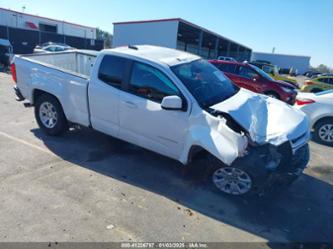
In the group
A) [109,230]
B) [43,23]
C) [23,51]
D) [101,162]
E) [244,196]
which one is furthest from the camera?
[43,23]

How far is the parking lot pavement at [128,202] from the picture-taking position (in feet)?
10.0

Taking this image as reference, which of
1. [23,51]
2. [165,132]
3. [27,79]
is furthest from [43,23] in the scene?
[165,132]

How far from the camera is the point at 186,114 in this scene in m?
3.87

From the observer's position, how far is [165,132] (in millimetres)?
4102

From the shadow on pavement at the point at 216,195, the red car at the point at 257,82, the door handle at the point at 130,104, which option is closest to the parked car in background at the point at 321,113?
the shadow on pavement at the point at 216,195

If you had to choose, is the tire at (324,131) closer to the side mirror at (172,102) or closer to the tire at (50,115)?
the side mirror at (172,102)

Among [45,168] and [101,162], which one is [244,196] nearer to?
[101,162]

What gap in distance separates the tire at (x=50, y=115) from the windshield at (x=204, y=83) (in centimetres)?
260

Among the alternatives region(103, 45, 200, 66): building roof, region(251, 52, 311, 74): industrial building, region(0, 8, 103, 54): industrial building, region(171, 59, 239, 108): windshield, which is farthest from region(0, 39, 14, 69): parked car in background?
region(251, 52, 311, 74): industrial building

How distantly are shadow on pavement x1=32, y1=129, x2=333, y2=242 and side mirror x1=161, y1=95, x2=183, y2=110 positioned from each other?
122cm

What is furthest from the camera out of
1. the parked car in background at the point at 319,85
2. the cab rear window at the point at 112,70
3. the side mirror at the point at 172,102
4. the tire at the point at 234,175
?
the parked car in background at the point at 319,85

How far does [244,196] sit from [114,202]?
1867 mm

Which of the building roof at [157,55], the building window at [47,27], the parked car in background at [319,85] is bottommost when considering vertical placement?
the parked car in background at [319,85]

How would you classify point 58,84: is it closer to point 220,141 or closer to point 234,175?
point 220,141
